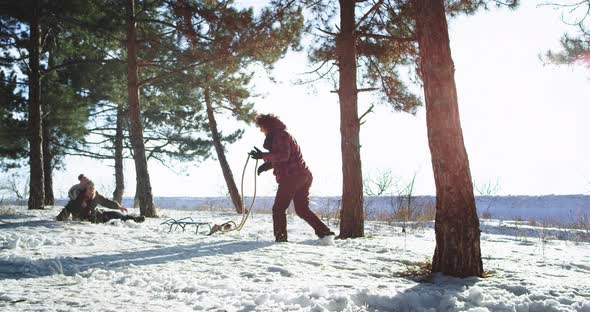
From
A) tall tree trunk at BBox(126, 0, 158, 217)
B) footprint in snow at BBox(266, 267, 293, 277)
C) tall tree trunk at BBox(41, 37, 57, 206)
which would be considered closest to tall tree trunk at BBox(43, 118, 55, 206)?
tall tree trunk at BBox(41, 37, 57, 206)

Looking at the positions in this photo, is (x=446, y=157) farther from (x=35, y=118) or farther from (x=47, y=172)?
(x=47, y=172)

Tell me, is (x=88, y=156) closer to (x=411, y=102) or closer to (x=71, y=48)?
(x=71, y=48)

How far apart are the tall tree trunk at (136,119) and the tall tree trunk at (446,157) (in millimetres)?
7929

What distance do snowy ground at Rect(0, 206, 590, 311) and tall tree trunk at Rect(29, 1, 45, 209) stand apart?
5.17 metres

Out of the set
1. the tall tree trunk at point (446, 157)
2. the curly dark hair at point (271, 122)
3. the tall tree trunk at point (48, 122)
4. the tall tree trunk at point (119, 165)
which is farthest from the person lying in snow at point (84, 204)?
the tall tree trunk at point (119, 165)

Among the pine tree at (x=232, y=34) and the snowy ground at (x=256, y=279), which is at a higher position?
the pine tree at (x=232, y=34)

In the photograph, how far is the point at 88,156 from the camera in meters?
17.5

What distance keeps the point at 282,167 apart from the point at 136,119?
574 centimetres

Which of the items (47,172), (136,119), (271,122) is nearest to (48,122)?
(47,172)

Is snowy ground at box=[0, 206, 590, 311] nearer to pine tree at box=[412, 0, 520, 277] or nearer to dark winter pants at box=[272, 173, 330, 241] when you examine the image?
pine tree at box=[412, 0, 520, 277]

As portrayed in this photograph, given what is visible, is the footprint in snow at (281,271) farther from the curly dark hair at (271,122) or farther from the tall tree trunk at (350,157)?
the tall tree trunk at (350,157)

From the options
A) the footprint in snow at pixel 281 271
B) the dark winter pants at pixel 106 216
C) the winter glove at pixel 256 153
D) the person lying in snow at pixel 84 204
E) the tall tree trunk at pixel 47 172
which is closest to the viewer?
the footprint in snow at pixel 281 271

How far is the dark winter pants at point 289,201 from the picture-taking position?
5.55 meters

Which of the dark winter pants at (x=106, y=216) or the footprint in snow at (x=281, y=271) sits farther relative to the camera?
the dark winter pants at (x=106, y=216)
